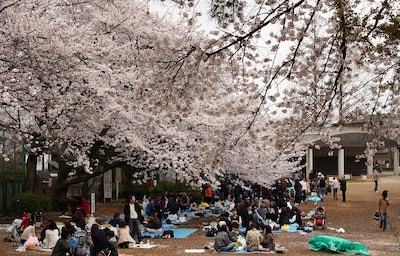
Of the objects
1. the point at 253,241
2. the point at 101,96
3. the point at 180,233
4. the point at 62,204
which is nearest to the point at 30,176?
the point at 62,204

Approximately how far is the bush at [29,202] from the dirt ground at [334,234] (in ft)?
7.01

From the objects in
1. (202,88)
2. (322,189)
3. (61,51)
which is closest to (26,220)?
(61,51)

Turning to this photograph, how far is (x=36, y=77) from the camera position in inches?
526

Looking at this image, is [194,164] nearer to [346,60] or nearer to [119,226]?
[119,226]

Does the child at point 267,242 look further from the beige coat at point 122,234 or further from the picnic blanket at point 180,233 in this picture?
the picnic blanket at point 180,233

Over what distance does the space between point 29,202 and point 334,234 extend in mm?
10056

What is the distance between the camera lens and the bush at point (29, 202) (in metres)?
17.7

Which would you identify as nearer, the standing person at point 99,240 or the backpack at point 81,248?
the standing person at point 99,240

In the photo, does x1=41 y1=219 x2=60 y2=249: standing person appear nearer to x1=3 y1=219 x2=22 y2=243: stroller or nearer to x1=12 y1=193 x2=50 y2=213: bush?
x1=3 y1=219 x2=22 y2=243: stroller

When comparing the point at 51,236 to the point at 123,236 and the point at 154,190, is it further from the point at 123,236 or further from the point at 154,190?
the point at 154,190

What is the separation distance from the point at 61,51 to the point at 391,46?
8.38 metres

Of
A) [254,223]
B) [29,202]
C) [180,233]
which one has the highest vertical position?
[29,202]

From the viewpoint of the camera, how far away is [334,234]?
55.0 ft

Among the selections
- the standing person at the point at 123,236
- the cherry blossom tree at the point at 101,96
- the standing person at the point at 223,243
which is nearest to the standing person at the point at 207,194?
the cherry blossom tree at the point at 101,96
